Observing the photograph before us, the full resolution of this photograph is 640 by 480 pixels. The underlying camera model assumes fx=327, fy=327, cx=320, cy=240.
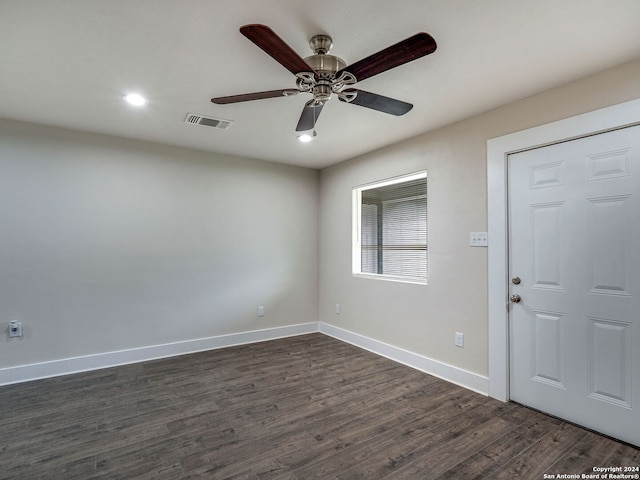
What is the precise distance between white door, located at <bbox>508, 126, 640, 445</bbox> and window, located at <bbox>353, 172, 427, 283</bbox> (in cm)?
104

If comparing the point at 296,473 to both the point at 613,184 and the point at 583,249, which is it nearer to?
the point at 583,249

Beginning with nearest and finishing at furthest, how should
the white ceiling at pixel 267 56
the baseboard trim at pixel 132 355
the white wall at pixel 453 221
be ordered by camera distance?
the white ceiling at pixel 267 56
the white wall at pixel 453 221
the baseboard trim at pixel 132 355

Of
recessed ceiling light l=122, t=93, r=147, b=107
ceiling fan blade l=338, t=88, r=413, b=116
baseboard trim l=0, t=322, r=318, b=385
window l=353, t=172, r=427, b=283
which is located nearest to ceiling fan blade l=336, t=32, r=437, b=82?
ceiling fan blade l=338, t=88, r=413, b=116

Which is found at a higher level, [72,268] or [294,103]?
[294,103]

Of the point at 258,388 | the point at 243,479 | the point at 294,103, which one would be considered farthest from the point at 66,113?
the point at 243,479

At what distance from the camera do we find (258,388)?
2945mm

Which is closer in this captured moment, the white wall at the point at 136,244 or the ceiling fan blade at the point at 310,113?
the ceiling fan blade at the point at 310,113

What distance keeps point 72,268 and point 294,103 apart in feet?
9.15

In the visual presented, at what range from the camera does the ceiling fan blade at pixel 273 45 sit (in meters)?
1.38

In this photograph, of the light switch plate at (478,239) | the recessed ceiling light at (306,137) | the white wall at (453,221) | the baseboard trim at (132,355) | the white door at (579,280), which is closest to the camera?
the white door at (579,280)

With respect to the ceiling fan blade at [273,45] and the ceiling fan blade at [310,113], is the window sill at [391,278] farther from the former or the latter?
the ceiling fan blade at [273,45]

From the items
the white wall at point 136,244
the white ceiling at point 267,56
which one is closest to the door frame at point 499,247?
the white ceiling at point 267,56

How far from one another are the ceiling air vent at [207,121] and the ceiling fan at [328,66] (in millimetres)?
1078

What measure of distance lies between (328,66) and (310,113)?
0.44m
